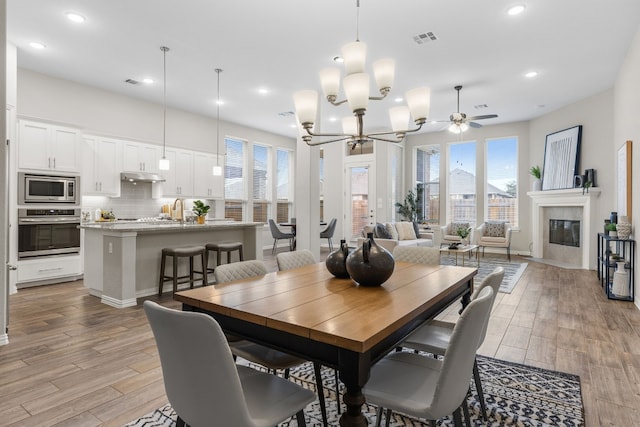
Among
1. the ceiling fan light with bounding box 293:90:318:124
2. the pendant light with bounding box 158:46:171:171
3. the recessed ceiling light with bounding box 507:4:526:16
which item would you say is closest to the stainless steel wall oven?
the pendant light with bounding box 158:46:171:171

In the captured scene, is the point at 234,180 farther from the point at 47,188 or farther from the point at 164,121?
the point at 47,188

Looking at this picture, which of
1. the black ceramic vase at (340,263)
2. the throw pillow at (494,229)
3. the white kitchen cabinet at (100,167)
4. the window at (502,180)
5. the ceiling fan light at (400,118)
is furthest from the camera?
the window at (502,180)

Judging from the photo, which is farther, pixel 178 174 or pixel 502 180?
pixel 502 180

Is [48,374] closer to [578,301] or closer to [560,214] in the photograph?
[578,301]

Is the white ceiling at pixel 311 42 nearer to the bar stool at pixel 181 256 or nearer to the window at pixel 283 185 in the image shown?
the bar stool at pixel 181 256

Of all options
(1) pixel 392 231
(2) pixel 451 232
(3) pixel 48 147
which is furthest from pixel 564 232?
(3) pixel 48 147

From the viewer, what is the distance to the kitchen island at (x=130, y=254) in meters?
4.07

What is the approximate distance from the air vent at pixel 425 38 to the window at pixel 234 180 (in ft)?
17.2

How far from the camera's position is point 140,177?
6.37m

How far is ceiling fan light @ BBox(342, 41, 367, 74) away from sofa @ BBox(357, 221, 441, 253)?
441 cm

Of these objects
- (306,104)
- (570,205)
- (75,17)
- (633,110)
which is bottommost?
(570,205)

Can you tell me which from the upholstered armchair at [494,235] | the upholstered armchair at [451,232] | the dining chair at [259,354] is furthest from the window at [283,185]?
the dining chair at [259,354]

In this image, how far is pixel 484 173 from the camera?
30.0 ft

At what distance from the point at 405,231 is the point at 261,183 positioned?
3.87 metres
